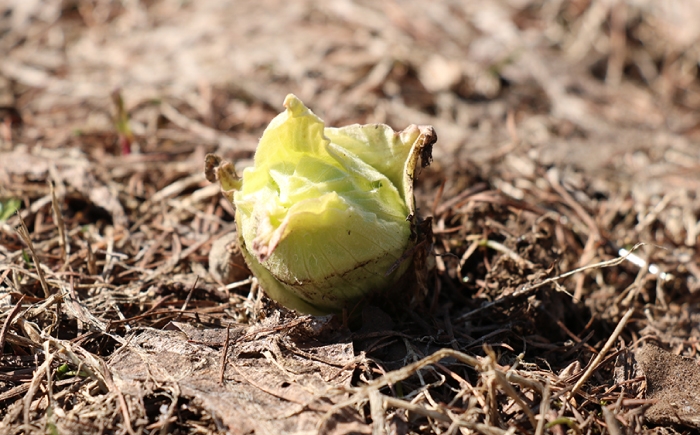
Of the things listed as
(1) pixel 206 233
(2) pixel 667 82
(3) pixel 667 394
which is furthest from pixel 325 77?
(3) pixel 667 394

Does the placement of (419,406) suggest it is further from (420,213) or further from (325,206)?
(420,213)

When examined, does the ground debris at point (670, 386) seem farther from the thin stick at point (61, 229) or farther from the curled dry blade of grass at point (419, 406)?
the thin stick at point (61, 229)

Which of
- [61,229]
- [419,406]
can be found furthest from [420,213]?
[61,229]

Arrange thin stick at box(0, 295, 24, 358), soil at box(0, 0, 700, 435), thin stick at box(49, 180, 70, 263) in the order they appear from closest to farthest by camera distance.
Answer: soil at box(0, 0, 700, 435)
thin stick at box(0, 295, 24, 358)
thin stick at box(49, 180, 70, 263)

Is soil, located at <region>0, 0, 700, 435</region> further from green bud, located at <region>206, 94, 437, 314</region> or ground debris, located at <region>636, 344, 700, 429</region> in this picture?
green bud, located at <region>206, 94, 437, 314</region>

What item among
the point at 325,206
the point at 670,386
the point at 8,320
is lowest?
the point at 670,386

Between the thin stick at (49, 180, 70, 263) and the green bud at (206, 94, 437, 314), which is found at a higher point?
the green bud at (206, 94, 437, 314)

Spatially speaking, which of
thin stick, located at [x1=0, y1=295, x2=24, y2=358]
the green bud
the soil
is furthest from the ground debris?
thin stick, located at [x1=0, y1=295, x2=24, y2=358]

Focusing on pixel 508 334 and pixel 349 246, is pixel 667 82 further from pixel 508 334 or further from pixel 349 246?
pixel 349 246
